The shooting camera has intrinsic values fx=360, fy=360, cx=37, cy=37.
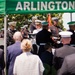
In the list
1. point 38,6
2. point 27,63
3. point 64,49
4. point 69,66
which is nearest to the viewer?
point 69,66

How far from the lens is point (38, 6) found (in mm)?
8375

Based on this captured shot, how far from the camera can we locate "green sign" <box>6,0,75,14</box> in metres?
8.28

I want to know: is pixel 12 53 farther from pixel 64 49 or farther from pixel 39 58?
pixel 64 49

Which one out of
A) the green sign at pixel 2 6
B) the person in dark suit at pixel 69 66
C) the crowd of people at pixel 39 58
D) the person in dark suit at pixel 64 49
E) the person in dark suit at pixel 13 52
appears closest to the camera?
the person in dark suit at pixel 69 66

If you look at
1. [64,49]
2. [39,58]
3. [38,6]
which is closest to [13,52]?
[39,58]

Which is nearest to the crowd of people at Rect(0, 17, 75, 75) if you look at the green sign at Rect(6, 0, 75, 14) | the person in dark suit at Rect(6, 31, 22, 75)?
the person in dark suit at Rect(6, 31, 22, 75)

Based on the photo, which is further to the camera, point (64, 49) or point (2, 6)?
point (2, 6)

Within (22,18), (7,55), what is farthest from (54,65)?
(22,18)

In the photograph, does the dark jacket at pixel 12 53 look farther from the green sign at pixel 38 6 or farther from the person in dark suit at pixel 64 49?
the person in dark suit at pixel 64 49

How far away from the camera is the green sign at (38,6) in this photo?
8.28 meters

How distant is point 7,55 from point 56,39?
10.6ft

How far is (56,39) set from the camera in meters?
11.5

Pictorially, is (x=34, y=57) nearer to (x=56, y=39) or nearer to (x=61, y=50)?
(x=61, y=50)

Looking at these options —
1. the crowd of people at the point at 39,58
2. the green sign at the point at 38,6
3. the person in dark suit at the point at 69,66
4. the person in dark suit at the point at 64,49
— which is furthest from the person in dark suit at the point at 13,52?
the person in dark suit at the point at 69,66
